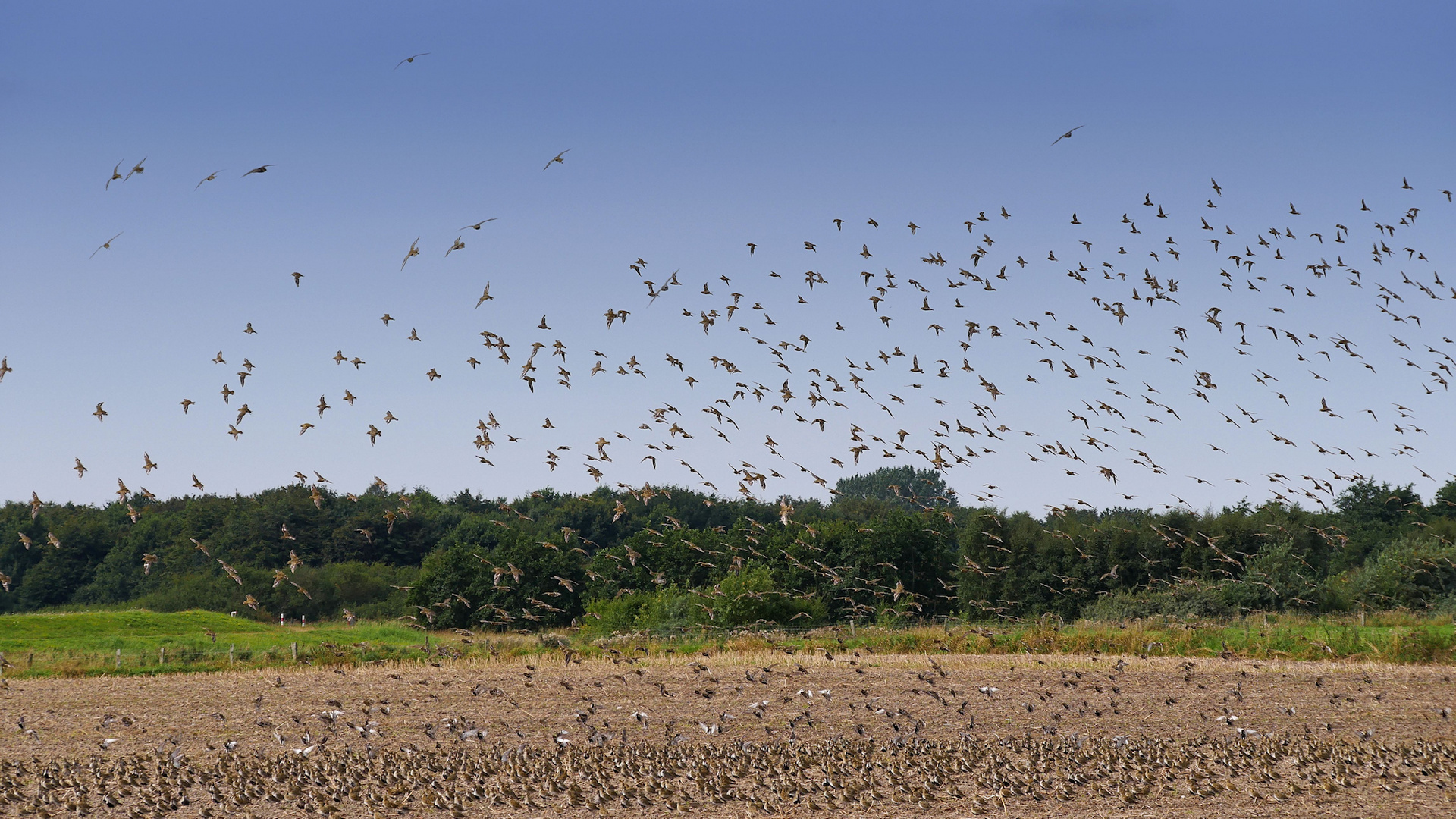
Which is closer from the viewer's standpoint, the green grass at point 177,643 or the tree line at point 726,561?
the green grass at point 177,643

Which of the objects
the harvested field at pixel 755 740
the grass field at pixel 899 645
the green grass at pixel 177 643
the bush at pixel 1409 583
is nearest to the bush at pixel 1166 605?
the grass field at pixel 899 645

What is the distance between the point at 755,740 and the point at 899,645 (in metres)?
19.1

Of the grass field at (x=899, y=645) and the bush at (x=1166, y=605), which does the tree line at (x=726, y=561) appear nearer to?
the bush at (x=1166, y=605)

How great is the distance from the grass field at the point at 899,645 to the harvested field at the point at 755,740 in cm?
279

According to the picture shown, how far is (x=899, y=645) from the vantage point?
42.7m

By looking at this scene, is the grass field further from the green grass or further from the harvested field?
the harvested field

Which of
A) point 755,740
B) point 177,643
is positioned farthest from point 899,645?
point 177,643

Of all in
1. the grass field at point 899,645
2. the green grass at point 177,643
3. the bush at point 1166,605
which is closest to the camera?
the grass field at point 899,645

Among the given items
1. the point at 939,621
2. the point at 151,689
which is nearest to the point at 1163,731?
the point at 151,689

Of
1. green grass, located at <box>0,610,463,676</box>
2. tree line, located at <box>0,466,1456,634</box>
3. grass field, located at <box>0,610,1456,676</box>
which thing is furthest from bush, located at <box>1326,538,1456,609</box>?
green grass, located at <box>0,610,463,676</box>

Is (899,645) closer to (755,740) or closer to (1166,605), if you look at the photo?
(1166,605)

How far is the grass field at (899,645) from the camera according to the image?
38406 mm

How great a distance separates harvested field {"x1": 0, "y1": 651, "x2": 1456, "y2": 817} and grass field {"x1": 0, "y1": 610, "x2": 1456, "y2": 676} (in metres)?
2.79

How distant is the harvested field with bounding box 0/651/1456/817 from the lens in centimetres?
1866
